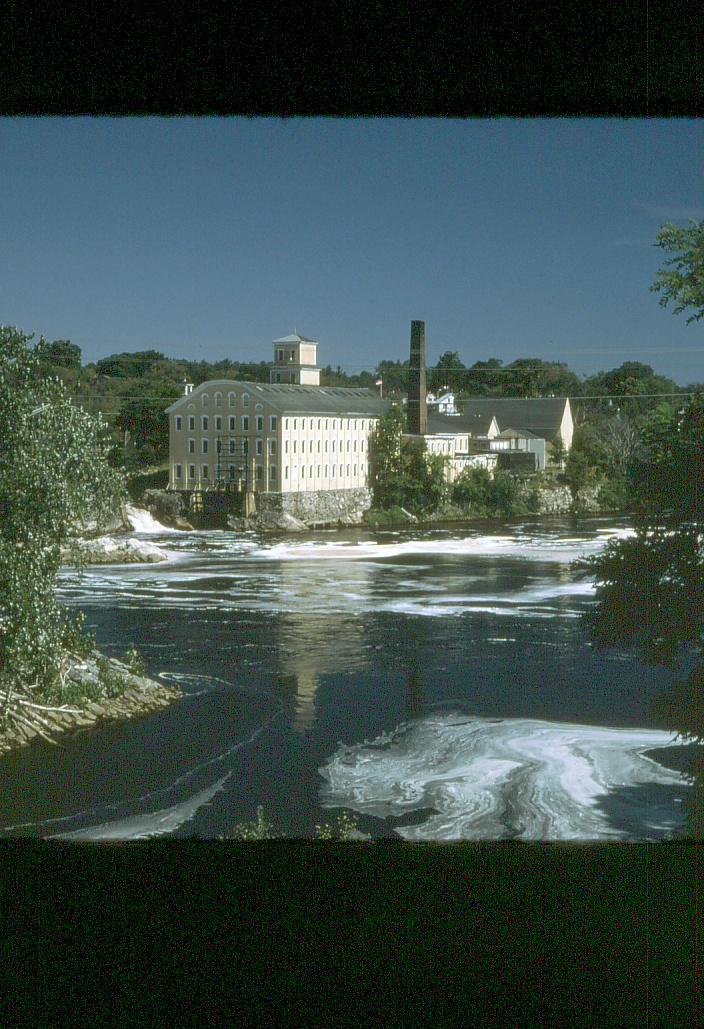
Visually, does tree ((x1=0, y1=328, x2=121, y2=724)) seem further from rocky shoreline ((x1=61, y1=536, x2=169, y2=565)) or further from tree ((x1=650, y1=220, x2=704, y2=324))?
tree ((x1=650, y1=220, x2=704, y2=324))

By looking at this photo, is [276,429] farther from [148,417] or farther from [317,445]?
[148,417]

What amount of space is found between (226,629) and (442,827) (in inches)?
43.1

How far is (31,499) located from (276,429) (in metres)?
0.92

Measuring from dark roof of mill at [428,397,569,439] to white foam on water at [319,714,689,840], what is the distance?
3.67 ft

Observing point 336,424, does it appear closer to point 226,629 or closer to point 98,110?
point 226,629

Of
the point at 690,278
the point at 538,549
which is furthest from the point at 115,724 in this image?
the point at 690,278

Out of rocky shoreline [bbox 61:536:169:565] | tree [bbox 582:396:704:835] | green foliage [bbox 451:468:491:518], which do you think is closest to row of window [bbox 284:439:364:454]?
green foliage [bbox 451:468:491:518]

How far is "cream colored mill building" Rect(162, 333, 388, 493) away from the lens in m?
3.58

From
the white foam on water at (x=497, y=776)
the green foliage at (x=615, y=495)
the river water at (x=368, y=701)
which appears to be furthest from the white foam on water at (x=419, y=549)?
the white foam on water at (x=497, y=776)

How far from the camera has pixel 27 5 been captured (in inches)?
88.0

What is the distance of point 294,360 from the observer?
3.66m

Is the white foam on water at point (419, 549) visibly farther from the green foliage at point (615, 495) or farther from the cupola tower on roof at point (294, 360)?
the cupola tower on roof at point (294, 360)

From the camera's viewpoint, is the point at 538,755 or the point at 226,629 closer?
the point at 538,755

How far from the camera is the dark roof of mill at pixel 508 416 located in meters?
3.65
